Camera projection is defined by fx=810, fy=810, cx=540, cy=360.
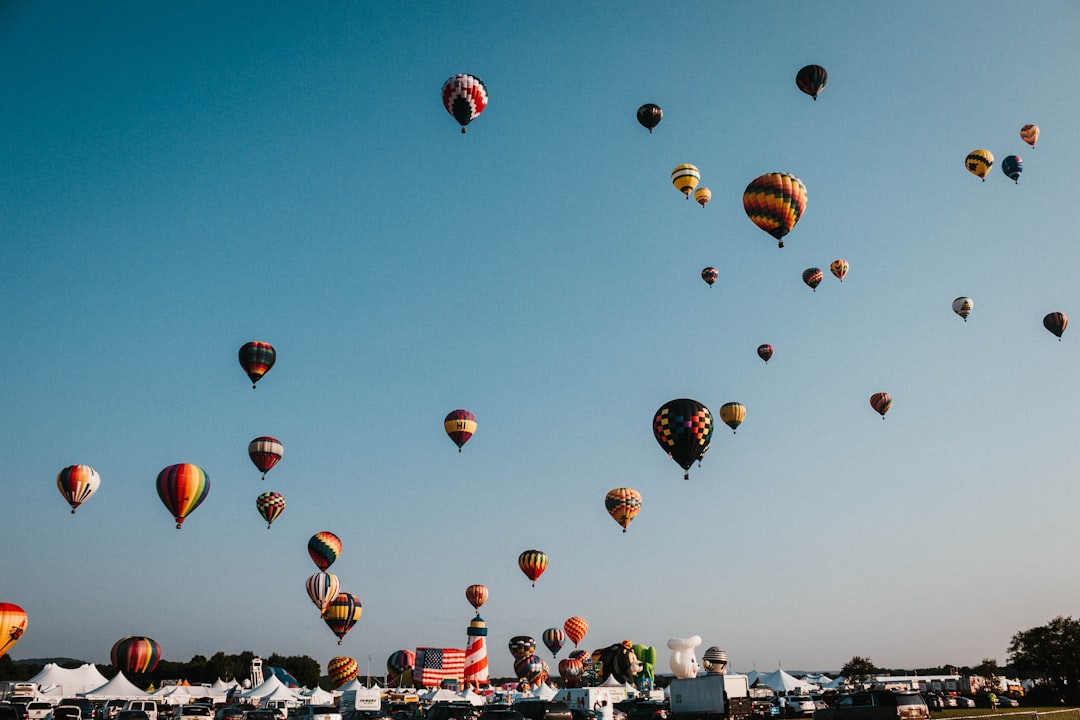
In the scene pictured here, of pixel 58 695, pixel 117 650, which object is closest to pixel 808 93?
pixel 117 650

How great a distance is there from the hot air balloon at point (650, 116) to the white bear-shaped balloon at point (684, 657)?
27.0 m

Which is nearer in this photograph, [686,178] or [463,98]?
[463,98]

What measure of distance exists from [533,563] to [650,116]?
99.6ft

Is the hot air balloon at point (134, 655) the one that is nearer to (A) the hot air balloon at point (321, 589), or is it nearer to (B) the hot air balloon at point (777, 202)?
(A) the hot air balloon at point (321, 589)

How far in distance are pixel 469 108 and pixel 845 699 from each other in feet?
89.6

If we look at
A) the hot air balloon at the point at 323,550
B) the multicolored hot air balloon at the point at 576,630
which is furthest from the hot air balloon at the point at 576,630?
the hot air balloon at the point at 323,550

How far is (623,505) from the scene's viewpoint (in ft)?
160

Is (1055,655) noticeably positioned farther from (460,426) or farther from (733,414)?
(460,426)

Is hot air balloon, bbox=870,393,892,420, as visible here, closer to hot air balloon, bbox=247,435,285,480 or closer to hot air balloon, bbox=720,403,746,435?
hot air balloon, bbox=720,403,746,435

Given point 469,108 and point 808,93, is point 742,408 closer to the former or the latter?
point 808,93

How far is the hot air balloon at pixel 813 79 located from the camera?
38.9m

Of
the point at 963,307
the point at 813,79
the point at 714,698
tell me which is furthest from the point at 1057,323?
the point at 714,698

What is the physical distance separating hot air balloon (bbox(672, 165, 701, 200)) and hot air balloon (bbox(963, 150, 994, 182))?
16959mm

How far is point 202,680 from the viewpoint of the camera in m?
122
